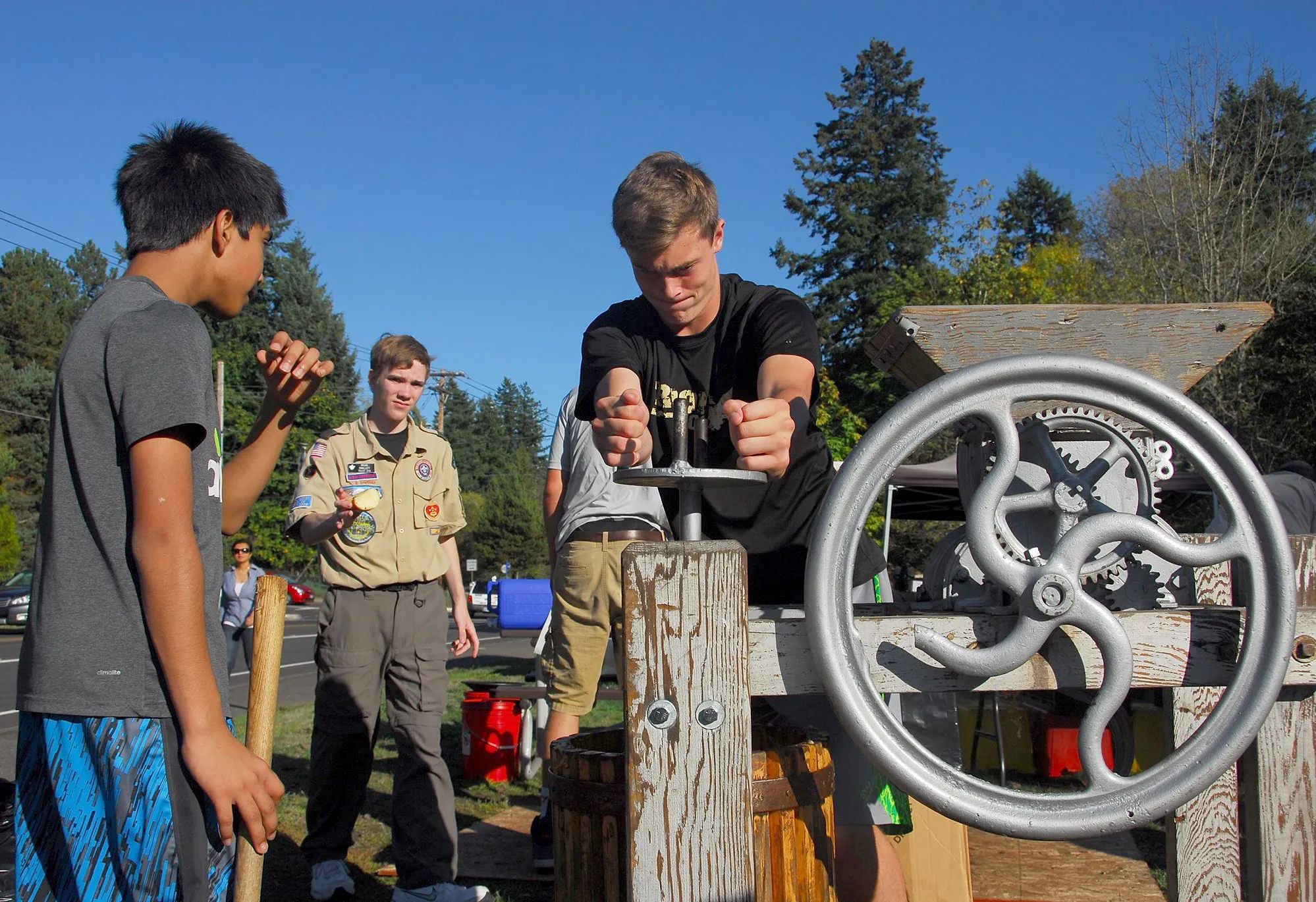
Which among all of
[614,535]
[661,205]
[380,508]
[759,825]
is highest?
[661,205]

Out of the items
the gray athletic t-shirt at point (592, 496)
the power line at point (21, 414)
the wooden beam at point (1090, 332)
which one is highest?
the power line at point (21, 414)

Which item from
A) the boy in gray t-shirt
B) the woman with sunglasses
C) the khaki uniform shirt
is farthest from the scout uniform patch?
the woman with sunglasses

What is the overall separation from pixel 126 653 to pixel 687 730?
3.16 ft

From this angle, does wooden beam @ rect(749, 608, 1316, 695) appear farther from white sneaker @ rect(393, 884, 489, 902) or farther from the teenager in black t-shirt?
white sneaker @ rect(393, 884, 489, 902)

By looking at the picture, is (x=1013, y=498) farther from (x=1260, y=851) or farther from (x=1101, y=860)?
(x=1101, y=860)

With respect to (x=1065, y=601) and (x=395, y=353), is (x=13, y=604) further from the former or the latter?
(x=1065, y=601)

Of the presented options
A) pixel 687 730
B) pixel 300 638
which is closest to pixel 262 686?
pixel 687 730

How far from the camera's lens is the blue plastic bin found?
8.18 m

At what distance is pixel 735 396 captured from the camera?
7.96ft

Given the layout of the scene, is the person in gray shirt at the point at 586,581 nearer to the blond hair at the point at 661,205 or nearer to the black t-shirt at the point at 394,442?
the black t-shirt at the point at 394,442

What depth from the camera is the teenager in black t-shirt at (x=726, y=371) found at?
222cm

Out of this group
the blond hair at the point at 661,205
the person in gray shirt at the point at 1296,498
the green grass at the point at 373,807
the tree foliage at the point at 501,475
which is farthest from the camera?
the tree foliage at the point at 501,475

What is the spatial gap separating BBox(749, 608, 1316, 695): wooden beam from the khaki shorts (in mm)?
2422

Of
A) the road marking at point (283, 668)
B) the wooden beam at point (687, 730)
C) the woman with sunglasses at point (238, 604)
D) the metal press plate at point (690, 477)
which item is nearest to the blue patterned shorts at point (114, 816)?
the wooden beam at point (687, 730)
